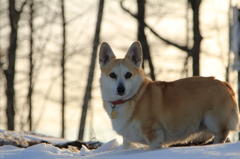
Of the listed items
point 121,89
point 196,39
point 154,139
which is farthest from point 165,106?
point 196,39

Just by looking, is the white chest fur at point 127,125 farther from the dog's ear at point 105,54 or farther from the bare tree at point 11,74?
the bare tree at point 11,74

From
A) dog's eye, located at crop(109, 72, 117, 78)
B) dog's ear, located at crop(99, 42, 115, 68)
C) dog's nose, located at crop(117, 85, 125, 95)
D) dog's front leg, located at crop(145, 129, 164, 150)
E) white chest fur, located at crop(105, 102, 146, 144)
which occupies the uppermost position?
dog's ear, located at crop(99, 42, 115, 68)

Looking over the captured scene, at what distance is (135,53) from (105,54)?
45cm

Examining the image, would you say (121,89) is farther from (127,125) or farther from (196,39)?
(196,39)

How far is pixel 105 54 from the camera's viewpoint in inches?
252

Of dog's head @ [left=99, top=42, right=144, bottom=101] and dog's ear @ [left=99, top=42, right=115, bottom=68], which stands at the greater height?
dog's ear @ [left=99, top=42, right=115, bottom=68]

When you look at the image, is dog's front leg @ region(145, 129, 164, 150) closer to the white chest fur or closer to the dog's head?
the white chest fur

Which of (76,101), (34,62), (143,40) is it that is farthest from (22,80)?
(143,40)

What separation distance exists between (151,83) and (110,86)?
63 centimetres

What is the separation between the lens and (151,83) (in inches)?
244

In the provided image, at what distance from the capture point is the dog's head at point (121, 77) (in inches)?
230

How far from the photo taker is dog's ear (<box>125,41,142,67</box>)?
20.7ft

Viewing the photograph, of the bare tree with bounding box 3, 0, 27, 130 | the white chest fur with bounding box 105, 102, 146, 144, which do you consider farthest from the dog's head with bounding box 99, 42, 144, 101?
the bare tree with bounding box 3, 0, 27, 130

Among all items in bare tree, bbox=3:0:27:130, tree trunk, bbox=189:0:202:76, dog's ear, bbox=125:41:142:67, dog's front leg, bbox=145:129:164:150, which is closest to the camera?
dog's front leg, bbox=145:129:164:150
